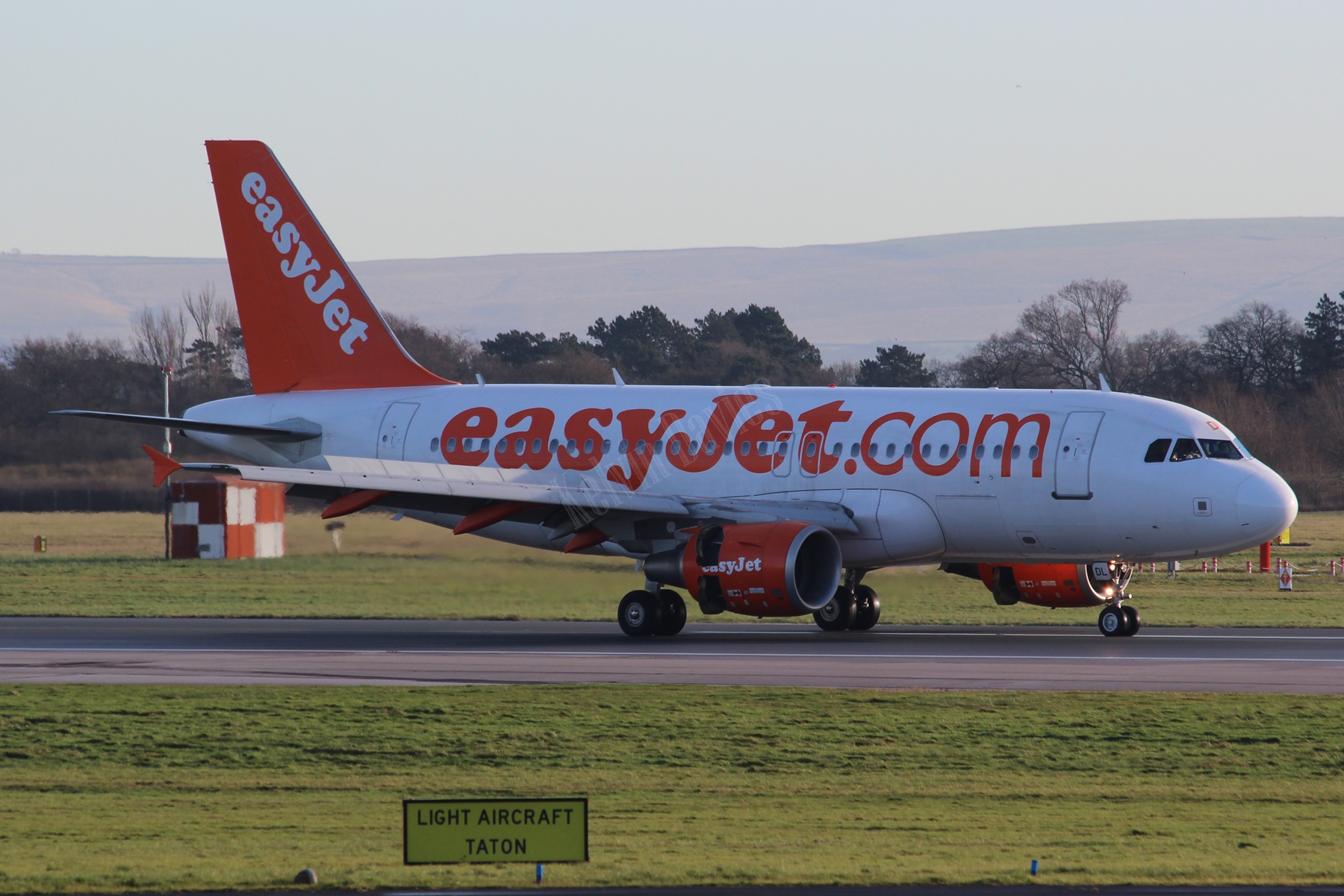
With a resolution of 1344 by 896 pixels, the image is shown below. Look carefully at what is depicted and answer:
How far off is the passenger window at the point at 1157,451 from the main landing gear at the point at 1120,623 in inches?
106

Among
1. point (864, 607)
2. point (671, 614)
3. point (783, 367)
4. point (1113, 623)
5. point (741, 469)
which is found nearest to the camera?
point (1113, 623)

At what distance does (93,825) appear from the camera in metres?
12.5

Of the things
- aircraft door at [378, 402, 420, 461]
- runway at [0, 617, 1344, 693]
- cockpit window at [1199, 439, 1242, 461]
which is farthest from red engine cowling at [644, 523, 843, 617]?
aircraft door at [378, 402, 420, 461]

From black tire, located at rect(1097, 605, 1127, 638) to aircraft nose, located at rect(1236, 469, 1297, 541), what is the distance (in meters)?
2.74

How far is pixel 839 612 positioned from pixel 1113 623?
490 centimetres

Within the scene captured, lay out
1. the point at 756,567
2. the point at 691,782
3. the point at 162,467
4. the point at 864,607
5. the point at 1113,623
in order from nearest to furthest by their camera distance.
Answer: the point at 691,782 < the point at 756,567 < the point at 162,467 < the point at 1113,623 < the point at 864,607

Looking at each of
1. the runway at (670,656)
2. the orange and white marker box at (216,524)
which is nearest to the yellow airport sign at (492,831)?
the runway at (670,656)

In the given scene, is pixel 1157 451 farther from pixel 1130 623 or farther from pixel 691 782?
pixel 691 782

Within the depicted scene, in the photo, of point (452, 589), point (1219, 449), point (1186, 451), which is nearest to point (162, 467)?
point (452, 589)

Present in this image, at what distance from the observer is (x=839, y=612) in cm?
3062

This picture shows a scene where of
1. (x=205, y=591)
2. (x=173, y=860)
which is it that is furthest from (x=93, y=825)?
(x=205, y=591)

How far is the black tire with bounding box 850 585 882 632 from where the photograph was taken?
101ft

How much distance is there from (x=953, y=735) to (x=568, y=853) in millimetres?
8694

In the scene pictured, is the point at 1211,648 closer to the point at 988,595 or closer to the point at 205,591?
the point at 988,595
